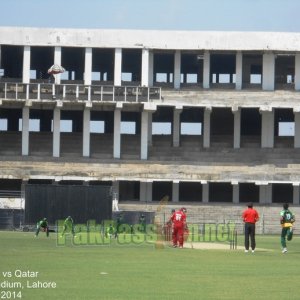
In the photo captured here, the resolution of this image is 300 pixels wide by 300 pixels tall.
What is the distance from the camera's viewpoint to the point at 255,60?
2923 inches

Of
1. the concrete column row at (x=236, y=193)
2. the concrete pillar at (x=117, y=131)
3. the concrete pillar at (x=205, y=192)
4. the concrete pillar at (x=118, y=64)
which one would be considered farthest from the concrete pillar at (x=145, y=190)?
the concrete pillar at (x=118, y=64)

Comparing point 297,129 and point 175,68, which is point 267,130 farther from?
point 175,68

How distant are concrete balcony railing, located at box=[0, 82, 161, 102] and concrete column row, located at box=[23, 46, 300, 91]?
4.71 feet

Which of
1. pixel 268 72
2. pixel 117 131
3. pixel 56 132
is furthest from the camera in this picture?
pixel 268 72

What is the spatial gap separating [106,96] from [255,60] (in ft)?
37.0

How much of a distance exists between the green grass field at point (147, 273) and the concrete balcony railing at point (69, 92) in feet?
117

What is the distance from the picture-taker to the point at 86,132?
7044cm

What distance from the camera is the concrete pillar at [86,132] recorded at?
70000 millimetres

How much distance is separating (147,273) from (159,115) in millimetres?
52773

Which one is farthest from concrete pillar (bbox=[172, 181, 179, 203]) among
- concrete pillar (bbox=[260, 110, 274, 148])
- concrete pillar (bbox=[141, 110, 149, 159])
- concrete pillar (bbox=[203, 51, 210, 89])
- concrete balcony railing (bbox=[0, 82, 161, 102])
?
concrete pillar (bbox=[203, 51, 210, 89])

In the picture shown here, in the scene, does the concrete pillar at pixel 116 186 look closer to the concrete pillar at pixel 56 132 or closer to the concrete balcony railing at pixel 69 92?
the concrete pillar at pixel 56 132

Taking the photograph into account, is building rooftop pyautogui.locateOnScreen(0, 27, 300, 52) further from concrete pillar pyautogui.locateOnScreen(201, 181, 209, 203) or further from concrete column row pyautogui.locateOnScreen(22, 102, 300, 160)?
concrete pillar pyautogui.locateOnScreen(201, 181, 209, 203)

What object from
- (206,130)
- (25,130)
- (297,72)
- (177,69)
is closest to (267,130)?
(206,130)

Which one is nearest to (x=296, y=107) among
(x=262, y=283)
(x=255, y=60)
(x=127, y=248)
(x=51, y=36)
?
(x=255, y=60)
